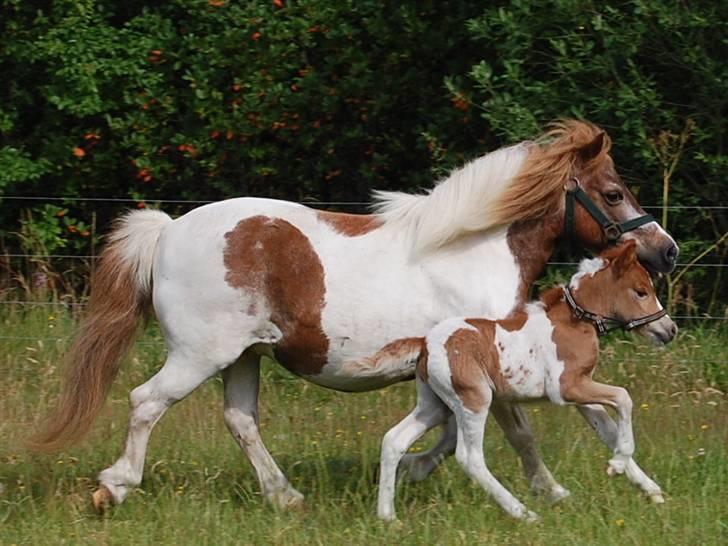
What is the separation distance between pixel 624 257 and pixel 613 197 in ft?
1.25

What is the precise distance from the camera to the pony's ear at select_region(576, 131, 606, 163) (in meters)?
5.97

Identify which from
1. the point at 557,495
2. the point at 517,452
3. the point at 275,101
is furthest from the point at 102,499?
the point at 275,101

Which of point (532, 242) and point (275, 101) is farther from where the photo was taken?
point (275, 101)

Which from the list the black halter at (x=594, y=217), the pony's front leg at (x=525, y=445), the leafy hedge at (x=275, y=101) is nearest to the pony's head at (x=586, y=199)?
the black halter at (x=594, y=217)

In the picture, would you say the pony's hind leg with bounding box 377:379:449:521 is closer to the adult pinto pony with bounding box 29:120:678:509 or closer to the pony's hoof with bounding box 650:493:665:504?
the adult pinto pony with bounding box 29:120:678:509

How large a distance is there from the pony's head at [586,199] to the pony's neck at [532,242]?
42 mm

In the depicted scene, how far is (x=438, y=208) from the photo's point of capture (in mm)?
5902

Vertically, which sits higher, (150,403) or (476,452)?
(150,403)

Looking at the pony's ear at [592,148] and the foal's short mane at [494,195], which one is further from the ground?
the pony's ear at [592,148]

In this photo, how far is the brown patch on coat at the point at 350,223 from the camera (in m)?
6.00

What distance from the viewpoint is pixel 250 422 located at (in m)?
6.27

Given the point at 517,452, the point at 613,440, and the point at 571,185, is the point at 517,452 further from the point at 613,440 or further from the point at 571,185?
the point at 571,185

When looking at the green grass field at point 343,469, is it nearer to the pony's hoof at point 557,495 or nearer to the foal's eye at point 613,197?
the pony's hoof at point 557,495

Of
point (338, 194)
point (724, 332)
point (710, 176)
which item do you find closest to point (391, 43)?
point (338, 194)
